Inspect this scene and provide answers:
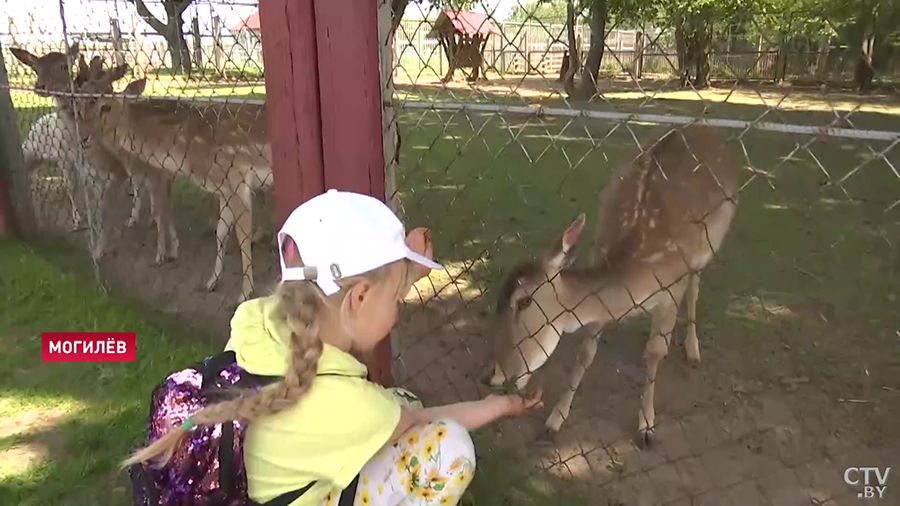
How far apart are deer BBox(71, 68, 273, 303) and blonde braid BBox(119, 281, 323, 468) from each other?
3114 mm

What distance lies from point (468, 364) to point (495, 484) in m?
1.09

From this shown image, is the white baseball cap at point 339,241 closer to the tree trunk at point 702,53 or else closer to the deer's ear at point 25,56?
the tree trunk at point 702,53

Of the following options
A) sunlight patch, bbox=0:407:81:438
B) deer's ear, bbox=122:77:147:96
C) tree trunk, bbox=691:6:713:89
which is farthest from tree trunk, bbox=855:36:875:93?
deer's ear, bbox=122:77:147:96

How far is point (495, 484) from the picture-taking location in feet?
8.96

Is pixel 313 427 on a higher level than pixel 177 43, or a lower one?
lower

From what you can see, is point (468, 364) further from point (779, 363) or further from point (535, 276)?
point (779, 363)

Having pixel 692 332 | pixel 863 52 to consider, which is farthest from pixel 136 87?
pixel 863 52

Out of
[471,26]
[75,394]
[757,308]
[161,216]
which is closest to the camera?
[471,26]

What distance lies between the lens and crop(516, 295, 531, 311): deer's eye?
3.06m

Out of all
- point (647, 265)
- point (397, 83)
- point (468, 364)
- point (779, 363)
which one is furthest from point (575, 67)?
point (779, 363)

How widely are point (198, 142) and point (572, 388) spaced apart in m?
3.17

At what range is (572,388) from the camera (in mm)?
3275

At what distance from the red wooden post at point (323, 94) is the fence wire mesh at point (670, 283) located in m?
0.12

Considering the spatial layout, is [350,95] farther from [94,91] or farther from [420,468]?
[94,91]
